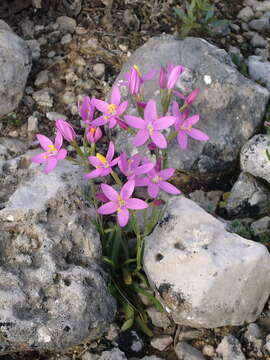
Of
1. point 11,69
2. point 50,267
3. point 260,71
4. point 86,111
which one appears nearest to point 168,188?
point 86,111

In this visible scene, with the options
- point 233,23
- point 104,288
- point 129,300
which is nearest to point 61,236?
point 104,288

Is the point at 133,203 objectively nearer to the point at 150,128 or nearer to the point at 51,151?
the point at 150,128

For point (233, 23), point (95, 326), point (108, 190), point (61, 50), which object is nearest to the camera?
point (108, 190)

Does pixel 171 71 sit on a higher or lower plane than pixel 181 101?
higher

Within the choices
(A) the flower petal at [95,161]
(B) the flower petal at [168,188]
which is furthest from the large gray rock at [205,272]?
Result: (A) the flower petal at [95,161]

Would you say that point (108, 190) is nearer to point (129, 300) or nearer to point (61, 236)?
point (61, 236)

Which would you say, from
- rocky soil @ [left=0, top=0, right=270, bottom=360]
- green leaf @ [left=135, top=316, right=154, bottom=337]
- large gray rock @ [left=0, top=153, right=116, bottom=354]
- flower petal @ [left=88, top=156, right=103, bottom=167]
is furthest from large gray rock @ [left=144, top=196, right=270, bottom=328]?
flower petal @ [left=88, top=156, right=103, bottom=167]

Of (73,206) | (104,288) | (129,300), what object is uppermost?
(73,206)
